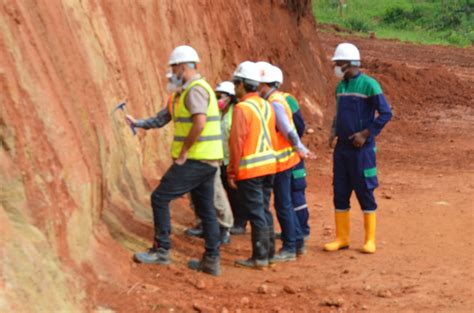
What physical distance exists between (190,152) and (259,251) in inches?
57.0

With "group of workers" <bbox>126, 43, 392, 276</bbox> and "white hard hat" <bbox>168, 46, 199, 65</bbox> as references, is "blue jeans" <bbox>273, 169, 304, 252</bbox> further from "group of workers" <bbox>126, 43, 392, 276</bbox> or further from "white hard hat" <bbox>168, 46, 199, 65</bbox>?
"white hard hat" <bbox>168, 46, 199, 65</bbox>

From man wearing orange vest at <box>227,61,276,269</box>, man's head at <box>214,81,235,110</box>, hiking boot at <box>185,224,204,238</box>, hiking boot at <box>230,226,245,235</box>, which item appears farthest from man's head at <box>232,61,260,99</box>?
hiking boot at <box>230,226,245,235</box>

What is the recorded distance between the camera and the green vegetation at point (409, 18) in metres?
41.0

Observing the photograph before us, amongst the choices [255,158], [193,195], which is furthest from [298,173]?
[193,195]

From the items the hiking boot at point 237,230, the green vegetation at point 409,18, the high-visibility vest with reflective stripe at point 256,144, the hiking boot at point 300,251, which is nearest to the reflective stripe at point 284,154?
the high-visibility vest with reflective stripe at point 256,144

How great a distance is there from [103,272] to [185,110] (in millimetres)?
1674

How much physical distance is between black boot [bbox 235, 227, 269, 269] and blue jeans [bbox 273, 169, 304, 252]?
426 mm

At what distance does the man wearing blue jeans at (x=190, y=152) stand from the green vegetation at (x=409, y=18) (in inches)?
1265

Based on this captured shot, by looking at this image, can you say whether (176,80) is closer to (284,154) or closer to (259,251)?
(284,154)

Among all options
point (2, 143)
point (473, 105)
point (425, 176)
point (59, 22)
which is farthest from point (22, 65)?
point (473, 105)

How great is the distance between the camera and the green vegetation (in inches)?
1614

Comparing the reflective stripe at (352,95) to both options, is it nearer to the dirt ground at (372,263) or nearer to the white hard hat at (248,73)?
the white hard hat at (248,73)

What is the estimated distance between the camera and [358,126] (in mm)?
9695

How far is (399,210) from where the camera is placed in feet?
40.8
